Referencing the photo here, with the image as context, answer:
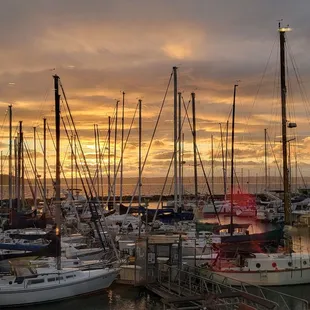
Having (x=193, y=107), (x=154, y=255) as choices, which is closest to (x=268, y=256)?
(x=154, y=255)

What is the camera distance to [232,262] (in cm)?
2828

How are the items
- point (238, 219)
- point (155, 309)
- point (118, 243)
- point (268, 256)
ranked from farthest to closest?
1. point (238, 219)
2. point (118, 243)
3. point (268, 256)
4. point (155, 309)

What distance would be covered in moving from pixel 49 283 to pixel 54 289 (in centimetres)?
38

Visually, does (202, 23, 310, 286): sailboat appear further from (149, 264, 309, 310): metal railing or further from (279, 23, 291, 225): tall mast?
(279, 23, 291, 225): tall mast

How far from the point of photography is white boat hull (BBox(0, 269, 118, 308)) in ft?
77.8

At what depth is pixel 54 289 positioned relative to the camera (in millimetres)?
24484

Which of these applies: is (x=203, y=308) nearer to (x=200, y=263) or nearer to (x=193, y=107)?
(x=200, y=263)

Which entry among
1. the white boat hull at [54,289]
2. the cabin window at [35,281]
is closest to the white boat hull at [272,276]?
the white boat hull at [54,289]

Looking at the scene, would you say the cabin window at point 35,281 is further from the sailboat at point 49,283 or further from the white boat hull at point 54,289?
the white boat hull at point 54,289

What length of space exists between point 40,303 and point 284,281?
42.6 feet

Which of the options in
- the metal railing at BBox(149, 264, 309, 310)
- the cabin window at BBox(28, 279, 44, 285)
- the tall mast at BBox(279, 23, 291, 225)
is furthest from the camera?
the tall mast at BBox(279, 23, 291, 225)

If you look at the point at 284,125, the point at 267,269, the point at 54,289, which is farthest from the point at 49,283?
the point at 284,125

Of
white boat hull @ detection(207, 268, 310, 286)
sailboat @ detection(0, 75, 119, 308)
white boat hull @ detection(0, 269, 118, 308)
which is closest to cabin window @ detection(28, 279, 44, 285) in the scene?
sailboat @ detection(0, 75, 119, 308)

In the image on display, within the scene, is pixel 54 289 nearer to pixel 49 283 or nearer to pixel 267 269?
pixel 49 283
